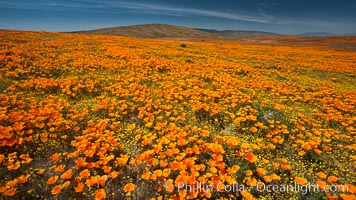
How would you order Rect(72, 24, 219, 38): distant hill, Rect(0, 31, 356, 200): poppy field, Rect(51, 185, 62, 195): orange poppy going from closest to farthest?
Rect(51, 185, 62, 195): orange poppy → Rect(0, 31, 356, 200): poppy field → Rect(72, 24, 219, 38): distant hill

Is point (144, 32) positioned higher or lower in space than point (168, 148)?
higher

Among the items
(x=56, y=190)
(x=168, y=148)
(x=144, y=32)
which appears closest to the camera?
(x=56, y=190)

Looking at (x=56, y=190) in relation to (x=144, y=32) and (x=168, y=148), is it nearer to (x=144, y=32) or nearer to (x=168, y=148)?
(x=168, y=148)

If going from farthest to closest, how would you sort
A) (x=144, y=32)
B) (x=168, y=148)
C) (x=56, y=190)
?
(x=144, y=32), (x=168, y=148), (x=56, y=190)

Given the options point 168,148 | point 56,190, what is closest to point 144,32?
point 168,148

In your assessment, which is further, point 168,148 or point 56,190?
point 168,148

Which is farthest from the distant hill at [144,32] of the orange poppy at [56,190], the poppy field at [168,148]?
the orange poppy at [56,190]

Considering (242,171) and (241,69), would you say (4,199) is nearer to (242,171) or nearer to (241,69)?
(242,171)

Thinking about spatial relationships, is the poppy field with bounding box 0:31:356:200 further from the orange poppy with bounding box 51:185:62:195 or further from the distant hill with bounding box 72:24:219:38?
the distant hill with bounding box 72:24:219:38

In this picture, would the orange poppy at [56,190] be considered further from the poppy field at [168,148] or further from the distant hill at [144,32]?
the distant hill at [144,32]

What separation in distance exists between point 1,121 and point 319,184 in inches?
306

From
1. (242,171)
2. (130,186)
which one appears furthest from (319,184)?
(130,186)

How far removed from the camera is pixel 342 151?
19.1 ft

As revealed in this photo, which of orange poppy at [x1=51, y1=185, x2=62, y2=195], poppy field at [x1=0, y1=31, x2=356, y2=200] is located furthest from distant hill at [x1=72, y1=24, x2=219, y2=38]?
orange poppy at [x1=51, y1=185, x2=62, y2=195]
